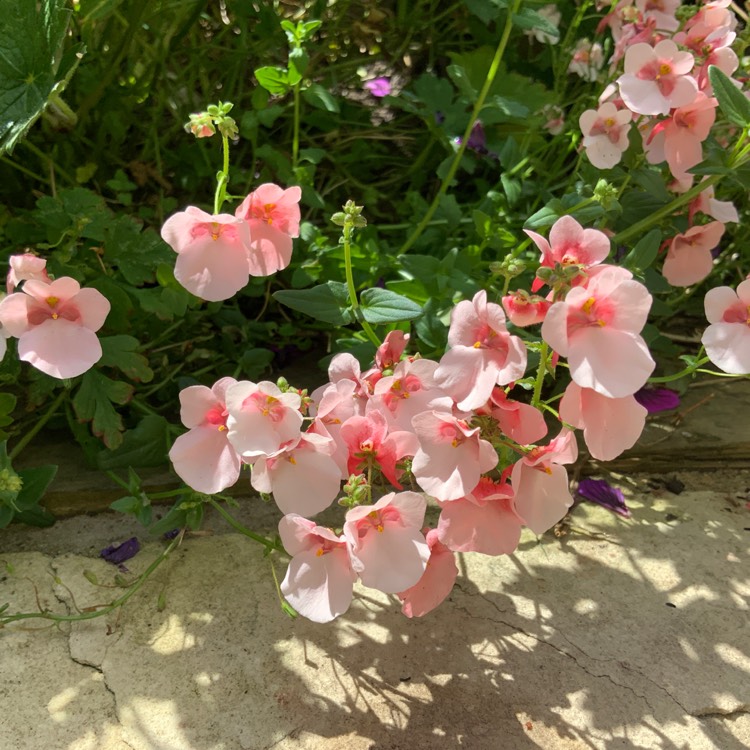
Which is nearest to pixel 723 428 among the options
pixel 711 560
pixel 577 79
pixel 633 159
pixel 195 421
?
pixel 711 560

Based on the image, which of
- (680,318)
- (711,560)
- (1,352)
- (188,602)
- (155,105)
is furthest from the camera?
(680,318)

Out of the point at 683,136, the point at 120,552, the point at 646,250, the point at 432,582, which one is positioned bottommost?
the point at 120,552

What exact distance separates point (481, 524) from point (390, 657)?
10.6 inches

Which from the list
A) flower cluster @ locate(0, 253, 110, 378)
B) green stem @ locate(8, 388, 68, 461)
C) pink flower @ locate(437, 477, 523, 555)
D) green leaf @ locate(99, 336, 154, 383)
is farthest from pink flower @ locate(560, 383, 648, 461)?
green stem @ locate(8, 388, 68, 461)

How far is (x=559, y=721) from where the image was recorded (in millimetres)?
956

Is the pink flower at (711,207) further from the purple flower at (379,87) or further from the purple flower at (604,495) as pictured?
the purple flower at (379,87)

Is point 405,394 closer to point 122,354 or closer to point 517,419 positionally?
point 517,419

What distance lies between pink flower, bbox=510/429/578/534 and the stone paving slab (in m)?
0.27

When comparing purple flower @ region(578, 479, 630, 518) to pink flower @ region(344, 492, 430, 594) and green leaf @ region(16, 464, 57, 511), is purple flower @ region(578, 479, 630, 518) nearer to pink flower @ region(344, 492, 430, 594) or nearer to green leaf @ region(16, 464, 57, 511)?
pink flower @ region(344, 492, 430, 594)

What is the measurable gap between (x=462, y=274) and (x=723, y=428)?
610 millimetres

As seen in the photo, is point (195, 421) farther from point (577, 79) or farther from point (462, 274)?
point (577, 79)

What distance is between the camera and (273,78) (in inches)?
49.3

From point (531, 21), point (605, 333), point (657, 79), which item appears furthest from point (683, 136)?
point (605, 333)

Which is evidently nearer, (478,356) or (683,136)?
(478,356)
